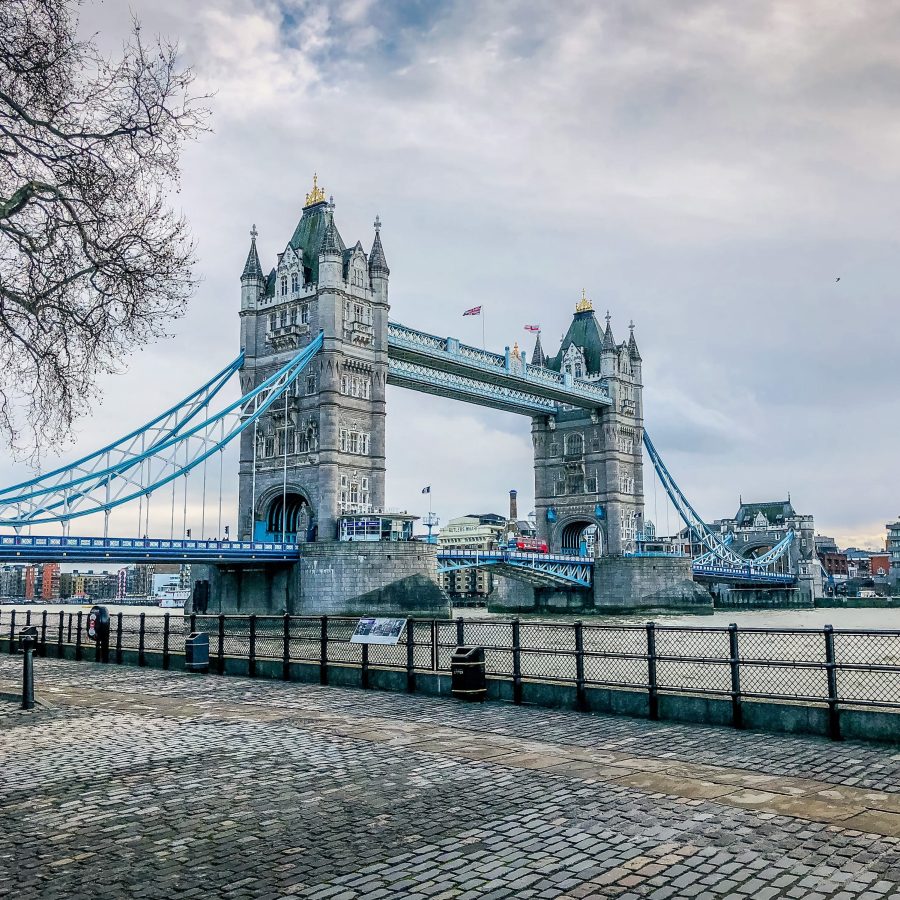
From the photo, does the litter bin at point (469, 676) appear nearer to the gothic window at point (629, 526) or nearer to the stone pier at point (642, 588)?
the stone pier at point (642, 588)

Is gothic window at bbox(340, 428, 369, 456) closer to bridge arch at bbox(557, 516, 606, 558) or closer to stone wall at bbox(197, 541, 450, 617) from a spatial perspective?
stone wall at bbox(197, 541, 450, 617)

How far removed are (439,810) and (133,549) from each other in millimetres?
45234

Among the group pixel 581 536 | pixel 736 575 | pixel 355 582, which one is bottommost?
pixel 736 575

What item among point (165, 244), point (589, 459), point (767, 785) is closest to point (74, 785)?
point (767, 785)

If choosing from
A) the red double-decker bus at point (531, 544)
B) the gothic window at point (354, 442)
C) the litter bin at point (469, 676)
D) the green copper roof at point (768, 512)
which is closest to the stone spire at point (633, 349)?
the red double-decker bus at point (531, 544)

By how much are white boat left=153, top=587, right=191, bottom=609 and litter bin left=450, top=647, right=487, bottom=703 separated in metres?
133

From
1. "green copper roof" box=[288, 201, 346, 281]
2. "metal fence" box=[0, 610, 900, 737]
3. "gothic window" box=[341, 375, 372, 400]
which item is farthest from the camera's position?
"green copper roof" box=[288, 201, 346, 281]

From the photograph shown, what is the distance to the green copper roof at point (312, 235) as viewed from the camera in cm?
6429

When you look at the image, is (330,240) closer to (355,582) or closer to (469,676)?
(355,582)

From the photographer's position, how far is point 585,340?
326 ft

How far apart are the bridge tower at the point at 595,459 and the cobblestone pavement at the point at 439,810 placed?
79.3 meters

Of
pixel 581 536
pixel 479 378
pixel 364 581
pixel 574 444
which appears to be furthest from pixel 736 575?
pixel 364 581

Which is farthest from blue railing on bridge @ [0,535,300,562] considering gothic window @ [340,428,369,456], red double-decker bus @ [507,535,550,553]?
red double-decker bus @ [507,535,550,553]

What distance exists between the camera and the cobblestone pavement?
5.57 meters
